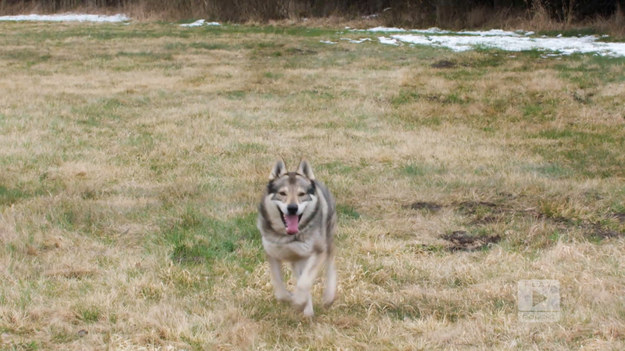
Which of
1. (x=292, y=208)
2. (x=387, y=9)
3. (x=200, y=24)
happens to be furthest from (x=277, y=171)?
(x=200, y=24)

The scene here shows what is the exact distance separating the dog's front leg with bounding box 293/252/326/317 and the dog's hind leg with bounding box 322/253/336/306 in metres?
0.19

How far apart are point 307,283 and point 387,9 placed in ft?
95.5

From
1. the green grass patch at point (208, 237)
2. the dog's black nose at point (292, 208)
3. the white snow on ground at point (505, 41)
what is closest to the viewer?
the dog's black nose at point (292, 208)

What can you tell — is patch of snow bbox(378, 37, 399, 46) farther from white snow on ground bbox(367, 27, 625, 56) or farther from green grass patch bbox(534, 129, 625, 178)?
green grass patch bbox(534, 129, 625, 178)

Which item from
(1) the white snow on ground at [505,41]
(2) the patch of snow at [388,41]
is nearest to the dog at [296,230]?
(1) the white snow on ground at [505,41]

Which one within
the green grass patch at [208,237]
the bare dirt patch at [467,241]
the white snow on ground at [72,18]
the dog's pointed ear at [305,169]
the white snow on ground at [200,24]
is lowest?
the bare dirt patch at [467,241]

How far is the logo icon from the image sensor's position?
4.86m

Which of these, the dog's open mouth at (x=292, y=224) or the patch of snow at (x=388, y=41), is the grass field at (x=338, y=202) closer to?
the dog's open mouth at (x=292, y=224)

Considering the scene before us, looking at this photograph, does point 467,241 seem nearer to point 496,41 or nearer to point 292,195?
point 292,195

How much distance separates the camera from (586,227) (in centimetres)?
713

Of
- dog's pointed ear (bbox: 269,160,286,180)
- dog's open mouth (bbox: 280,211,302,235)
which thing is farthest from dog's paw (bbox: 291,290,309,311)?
dog's pointed ear (bbox: 269,160,286,180)

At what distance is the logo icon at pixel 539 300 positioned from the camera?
486 cm

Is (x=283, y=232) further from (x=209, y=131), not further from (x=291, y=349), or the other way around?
(x=209, y=131)

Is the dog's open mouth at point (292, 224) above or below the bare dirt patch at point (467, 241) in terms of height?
above
